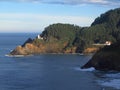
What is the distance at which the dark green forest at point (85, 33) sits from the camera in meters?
176

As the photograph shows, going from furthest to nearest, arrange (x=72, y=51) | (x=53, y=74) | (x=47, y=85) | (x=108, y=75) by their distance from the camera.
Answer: (x=72, y=51) → (x=53, y=74) → (x=108, y=75) → (x=47, y=85)

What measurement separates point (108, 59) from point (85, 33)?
260 ft

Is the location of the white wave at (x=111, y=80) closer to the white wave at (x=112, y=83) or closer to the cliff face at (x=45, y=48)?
the white wave at (x=112, y=83)

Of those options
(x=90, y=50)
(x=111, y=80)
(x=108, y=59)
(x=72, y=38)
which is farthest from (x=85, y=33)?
(x=111, y=80)

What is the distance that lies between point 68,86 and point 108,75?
16.3m

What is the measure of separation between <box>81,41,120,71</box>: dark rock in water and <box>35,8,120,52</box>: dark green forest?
212 ft

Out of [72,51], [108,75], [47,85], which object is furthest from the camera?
[72,51]

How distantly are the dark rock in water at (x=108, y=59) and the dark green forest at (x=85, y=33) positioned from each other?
64499 millimetres

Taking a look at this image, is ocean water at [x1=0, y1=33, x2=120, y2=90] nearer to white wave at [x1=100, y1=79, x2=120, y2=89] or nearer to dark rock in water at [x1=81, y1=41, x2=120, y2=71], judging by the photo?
white wave at [x1=100, y1=79, x2=120, y2=89]

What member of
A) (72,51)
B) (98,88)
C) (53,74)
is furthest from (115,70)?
(72,51)

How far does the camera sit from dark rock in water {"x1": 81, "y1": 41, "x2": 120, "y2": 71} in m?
100

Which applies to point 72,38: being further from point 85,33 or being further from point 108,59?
point 108,59

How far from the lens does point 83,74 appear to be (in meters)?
96.2

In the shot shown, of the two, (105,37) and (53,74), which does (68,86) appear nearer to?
(53,74)
